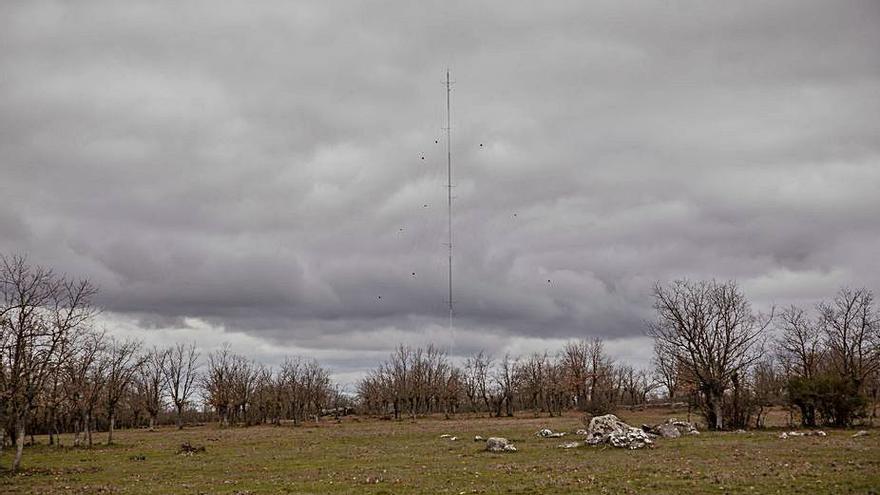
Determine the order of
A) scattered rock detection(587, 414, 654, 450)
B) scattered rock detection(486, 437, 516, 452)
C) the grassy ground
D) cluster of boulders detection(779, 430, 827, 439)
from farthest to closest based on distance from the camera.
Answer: cluster of boulders detection(779, 430, 827, 439), scattered rock detection(486, 437, 516, 452), scattered rock detection(587, 414, 654, 450), the grassy ground

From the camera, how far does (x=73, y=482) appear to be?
1355 inches

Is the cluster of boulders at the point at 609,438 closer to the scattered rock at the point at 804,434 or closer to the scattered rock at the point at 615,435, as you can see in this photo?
the scattered rock at the point at 615,435

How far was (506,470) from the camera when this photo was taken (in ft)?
105

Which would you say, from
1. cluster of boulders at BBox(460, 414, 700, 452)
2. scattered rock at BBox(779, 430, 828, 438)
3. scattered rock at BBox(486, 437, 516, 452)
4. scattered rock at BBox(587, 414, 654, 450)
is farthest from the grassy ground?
scattered rock at BBox(587, 414, 654, 450)

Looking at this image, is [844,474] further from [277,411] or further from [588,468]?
[277,411]

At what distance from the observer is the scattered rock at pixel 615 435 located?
138 feet

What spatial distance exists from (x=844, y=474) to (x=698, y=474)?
17.3 ft

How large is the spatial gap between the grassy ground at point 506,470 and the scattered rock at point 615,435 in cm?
145

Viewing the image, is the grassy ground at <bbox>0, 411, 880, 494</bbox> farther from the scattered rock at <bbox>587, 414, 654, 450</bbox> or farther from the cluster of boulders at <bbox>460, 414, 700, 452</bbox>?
the scattered rock at <bbox>587, 414, 654, 450</bbox>

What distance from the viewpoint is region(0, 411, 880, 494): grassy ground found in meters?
25.4

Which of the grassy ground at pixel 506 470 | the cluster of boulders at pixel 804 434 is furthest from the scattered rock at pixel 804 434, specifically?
the grassy ground at pixel 506 470

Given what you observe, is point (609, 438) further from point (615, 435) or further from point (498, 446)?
point (498, 446)

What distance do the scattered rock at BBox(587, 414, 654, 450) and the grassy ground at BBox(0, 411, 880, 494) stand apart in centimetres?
145

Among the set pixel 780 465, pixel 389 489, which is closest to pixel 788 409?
pixel 780 465
